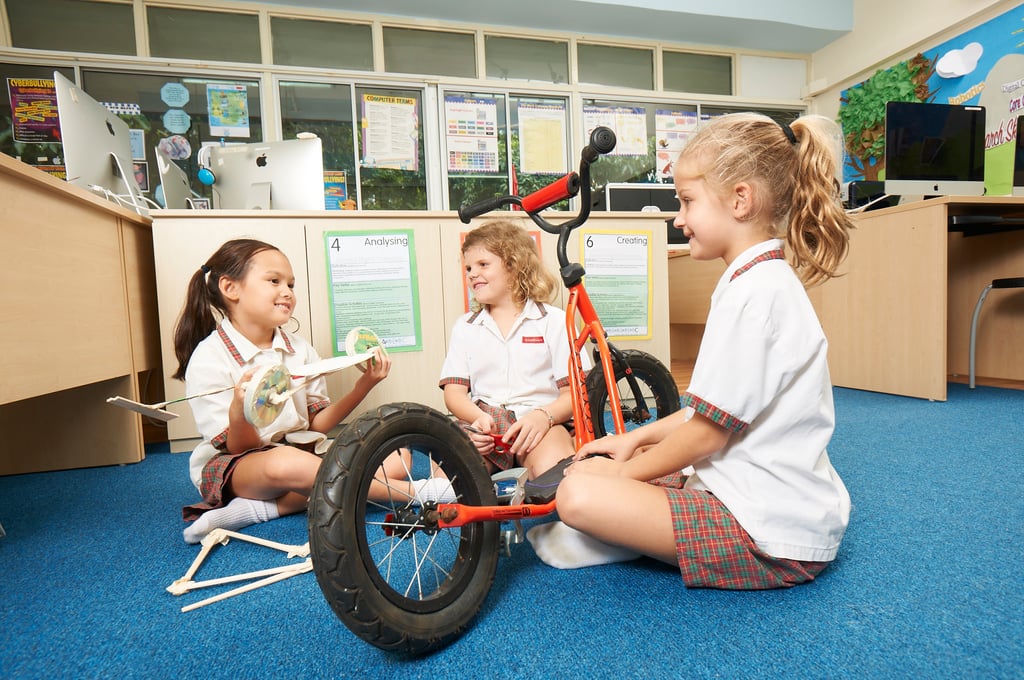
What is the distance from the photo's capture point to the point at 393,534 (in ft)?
2.35

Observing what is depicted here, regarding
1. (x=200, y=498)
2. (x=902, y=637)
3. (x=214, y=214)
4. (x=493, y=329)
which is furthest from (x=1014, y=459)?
(x=214, y=214)

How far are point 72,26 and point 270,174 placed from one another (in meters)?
2.86

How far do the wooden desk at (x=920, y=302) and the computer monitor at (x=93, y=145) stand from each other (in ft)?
10.1

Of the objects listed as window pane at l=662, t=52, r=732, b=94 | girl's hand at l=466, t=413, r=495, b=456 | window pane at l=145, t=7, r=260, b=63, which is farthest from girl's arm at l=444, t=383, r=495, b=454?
window pane at l=662, t=52, r=732, b=94

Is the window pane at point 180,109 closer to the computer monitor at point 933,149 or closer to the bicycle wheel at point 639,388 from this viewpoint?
the bicycle wheel at point 639,388

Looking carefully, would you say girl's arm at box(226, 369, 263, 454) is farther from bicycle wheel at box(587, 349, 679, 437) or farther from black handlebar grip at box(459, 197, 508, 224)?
bicycle wheel at box(587, 349, 679, 437)

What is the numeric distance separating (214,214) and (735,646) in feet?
6.29

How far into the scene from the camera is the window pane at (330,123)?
4.15 m

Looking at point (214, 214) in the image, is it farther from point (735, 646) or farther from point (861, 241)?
point (861, 241)

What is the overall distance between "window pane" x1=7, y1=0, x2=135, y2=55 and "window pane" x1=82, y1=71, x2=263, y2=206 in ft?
0.69

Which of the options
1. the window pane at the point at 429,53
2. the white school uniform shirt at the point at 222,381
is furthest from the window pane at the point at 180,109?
the white school uniform shirt at the point at 222,381

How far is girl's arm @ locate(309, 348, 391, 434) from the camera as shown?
121cm

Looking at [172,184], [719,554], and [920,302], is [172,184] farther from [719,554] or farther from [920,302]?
[920,302]

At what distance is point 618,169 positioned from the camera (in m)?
4.87
